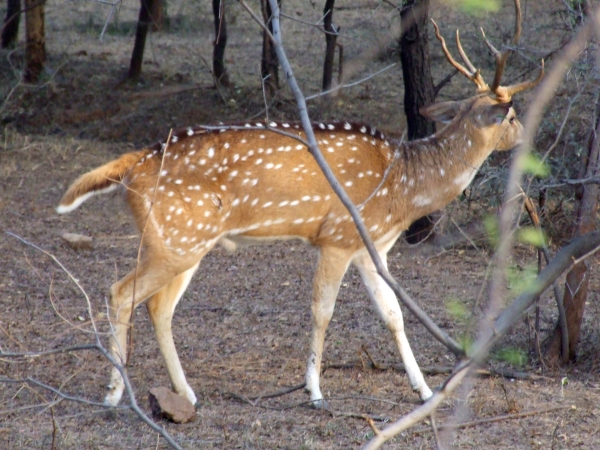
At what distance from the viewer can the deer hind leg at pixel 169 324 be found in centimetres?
511

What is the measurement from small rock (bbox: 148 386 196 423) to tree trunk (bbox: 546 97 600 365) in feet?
7.73

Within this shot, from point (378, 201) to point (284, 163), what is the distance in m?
0.63

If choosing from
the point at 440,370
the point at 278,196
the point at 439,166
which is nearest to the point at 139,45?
the point at 439,166

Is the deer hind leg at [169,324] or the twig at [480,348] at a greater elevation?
the twig at [480,348]

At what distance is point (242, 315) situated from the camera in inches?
268

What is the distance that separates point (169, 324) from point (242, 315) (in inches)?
62.1

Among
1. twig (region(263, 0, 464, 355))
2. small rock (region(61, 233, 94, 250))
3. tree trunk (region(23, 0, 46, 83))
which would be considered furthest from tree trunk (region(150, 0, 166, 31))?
twig (region(263, 0, 464, 355))

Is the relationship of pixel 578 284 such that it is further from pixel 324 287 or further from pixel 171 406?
pixel 171 406

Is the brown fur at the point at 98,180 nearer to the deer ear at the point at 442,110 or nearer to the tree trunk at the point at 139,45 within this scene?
the deer ear at the point at 442,110

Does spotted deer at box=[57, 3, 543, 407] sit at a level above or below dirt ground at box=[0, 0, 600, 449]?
above

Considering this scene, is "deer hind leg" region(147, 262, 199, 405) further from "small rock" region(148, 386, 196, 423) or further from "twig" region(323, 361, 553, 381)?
"twig" region(323, 361, 553, 381)

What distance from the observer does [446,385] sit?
2.51 m

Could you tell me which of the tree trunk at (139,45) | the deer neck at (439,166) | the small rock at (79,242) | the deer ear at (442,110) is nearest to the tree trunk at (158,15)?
the tree trunk at (139,45)

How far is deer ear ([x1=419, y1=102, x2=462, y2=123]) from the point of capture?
5996mm
